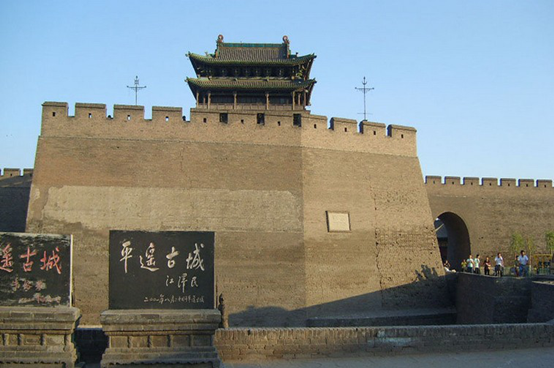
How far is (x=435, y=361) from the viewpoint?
7.34 meters

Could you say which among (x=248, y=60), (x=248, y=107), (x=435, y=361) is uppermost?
(x=248, y=60)

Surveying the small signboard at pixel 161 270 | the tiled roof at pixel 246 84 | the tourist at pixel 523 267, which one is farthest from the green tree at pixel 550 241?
the small signboard at pixel 161 270

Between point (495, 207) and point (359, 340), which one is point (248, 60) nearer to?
point (495, 207)

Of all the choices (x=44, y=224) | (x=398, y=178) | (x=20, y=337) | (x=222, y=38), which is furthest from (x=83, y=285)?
(x=222, y=38)

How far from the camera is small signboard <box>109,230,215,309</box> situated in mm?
5914

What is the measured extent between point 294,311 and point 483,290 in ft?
15.0

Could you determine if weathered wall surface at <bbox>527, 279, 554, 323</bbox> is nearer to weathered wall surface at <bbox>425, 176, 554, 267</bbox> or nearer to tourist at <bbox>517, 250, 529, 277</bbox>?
tourist at <bbox>517, 250, 529, 277</bbox>

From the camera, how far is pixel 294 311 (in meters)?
13.3

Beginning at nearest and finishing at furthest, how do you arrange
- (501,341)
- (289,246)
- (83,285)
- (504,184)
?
1. (501,341)
2. (83,285)
3. (289,246)
4. (504,184)

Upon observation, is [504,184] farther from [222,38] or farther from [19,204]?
[19,204]

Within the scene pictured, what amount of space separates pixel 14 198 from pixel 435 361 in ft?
44.4

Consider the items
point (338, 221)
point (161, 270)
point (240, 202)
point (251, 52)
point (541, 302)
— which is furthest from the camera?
point (251, 52)

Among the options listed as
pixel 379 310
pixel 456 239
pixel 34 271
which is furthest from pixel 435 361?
pixel 456 239

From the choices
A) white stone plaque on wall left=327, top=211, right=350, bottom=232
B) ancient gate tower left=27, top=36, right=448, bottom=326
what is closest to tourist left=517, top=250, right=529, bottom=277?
ancient gate tower left=27, top=36, right=448, bottom=326
